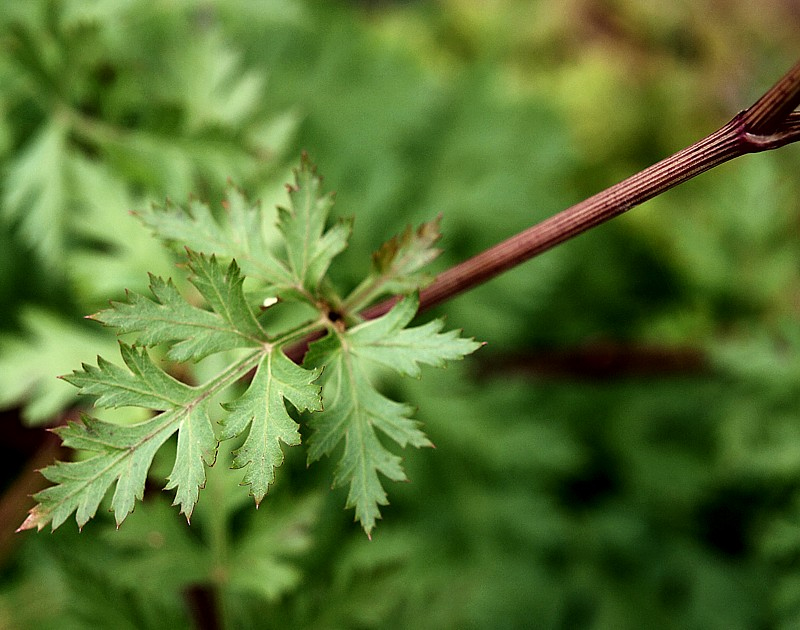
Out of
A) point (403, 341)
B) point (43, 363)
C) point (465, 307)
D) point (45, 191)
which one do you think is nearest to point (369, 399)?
point (403, 341)

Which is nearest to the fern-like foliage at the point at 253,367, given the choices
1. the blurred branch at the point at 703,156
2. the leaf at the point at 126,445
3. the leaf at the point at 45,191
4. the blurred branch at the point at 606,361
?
the leaf at the point at 126,445

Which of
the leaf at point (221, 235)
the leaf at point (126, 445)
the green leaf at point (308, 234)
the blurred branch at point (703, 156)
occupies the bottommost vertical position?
the leaf at point (126, 445)

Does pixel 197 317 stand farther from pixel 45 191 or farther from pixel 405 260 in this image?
pixel 45 191

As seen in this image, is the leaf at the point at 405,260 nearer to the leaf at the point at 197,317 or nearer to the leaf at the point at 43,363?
the leaf at the point at 197,317

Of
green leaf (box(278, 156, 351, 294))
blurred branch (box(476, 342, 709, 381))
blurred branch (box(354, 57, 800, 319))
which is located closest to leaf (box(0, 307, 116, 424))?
green leaf (box(278, 156, 351, 294))

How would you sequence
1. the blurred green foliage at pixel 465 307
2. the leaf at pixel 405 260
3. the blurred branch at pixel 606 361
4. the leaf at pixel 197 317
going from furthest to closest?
1. the blurred branch at pixel 606 361
2. the blurred green foliage at pixel 465 307
3. the leaf at pixel 405 260
4. the leaf at pixel 197 317

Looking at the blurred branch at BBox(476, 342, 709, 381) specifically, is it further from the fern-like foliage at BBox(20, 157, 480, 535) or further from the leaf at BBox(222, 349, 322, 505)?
the leaf at BBox(222, 349, 322, 505)

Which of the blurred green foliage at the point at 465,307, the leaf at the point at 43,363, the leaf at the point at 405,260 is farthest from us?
the blurred green foliage at the point at 465,307

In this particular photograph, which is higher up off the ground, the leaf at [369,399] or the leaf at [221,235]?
the leaf at [221,235]

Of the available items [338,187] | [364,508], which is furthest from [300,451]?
[364,508]
